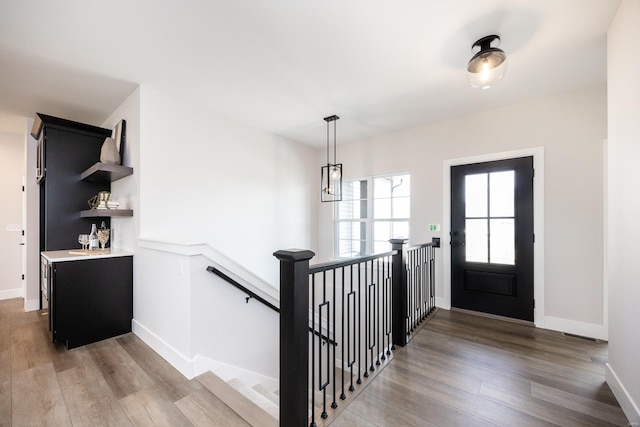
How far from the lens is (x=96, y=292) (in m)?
2.70

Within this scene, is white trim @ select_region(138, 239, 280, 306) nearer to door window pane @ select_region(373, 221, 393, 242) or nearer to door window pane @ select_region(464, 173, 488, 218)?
door window pane @ select_region(373, 221, 393, 242)

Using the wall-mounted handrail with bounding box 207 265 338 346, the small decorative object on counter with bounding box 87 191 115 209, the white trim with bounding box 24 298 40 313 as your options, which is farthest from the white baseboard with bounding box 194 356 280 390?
the white trim with bounding box 24 298 40 313

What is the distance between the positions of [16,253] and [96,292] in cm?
308

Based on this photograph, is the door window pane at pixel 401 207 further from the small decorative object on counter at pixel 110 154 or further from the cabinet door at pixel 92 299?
the small decorative object on counter at pixel 110 154

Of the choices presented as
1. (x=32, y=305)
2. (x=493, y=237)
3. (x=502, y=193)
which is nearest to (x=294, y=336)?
(x=493, y=237)

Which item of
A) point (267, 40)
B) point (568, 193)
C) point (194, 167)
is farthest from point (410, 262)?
point (194, 167)

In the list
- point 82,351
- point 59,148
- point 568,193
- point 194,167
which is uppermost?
point 59,148

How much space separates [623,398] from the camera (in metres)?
1.70

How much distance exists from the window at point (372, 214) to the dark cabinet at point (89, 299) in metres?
3.37

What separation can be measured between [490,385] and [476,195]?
235 centimetres

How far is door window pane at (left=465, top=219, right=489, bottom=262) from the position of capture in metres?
3.47

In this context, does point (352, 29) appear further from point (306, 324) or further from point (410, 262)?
point (410, 262)

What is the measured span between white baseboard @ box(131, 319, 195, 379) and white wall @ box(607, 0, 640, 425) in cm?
295

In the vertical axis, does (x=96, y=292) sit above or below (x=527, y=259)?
below
